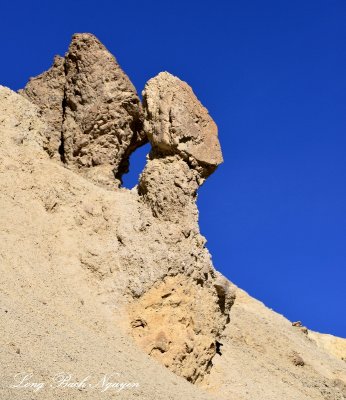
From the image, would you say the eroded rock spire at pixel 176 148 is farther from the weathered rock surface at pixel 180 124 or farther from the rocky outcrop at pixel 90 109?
the rocky outcrop at pixel 90 109

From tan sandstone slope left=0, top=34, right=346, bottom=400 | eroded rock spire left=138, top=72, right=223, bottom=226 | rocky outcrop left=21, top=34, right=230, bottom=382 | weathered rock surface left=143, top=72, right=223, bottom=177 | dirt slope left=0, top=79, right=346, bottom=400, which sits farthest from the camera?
weathered rock surface left=143, top=72, right=223, bottom=177

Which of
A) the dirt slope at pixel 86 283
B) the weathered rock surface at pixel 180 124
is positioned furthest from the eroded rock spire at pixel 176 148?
the dirt slope at pixel 86 283

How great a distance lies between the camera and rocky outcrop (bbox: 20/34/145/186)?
22.4 meters

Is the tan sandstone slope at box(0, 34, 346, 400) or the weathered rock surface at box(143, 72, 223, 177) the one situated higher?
the weathered rock surface at box(143, 72, 223, 177)

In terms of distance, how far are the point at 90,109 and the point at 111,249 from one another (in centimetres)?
641

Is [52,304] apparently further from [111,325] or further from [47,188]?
[47,188]

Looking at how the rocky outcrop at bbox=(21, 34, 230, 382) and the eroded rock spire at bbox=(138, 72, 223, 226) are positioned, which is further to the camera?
the eroded rock spire at bbox=(138, 72, 223, 226)

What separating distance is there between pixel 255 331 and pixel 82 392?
17.2 m

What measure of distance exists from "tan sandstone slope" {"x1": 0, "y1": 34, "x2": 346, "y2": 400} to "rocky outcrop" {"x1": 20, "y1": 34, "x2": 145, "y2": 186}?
0.16ft

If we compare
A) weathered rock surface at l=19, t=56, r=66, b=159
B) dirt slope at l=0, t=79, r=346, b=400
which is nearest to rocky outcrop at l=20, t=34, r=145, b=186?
weathered rock surface at l=19, t=56, r=66, b=159

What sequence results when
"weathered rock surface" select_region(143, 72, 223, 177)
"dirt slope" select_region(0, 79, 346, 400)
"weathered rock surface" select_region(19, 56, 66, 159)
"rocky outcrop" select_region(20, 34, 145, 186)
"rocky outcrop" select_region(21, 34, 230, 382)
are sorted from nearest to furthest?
"dirt slope" select_region(0, 79, 346, 400), "rocky outcrop" select_region(21, 34, 230, 382), "weathered rock surface" select_region(143, 72, 223, 177), "rocky outcrop" select_region(20, 34, 145, 186), "weathered rock surface" select_region(19, 56, 66, 159)

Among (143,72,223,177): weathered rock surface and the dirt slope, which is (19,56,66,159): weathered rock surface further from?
(143,72,223,177): weathered rock surface

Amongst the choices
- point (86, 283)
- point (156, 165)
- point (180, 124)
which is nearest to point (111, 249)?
point (86, 283)

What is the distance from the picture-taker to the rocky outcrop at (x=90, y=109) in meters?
22.4
